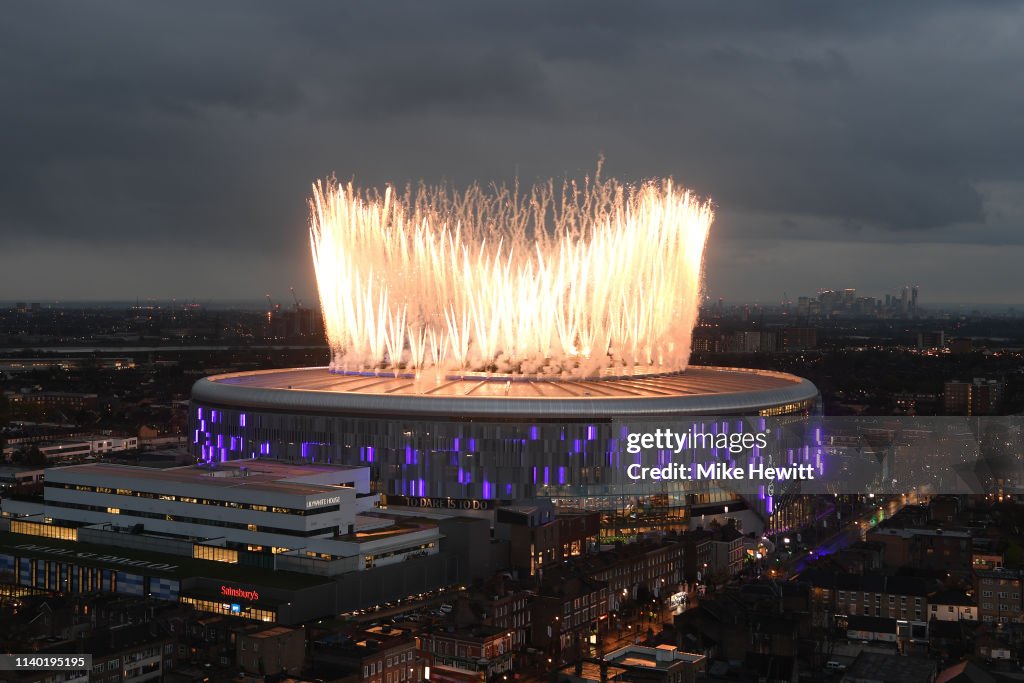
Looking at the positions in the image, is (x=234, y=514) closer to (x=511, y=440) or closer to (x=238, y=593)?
(x=238, y=593)

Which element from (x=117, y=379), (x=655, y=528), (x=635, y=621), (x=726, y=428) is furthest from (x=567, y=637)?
(x=117, y=379)

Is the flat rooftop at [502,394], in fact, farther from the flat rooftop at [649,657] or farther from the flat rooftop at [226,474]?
the flat rooftop at [649,657]

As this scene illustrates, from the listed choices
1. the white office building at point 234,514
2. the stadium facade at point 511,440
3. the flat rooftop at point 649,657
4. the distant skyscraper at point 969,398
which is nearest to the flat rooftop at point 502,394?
the stadium facade at point 511,440

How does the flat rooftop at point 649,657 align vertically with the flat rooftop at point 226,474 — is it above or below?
below

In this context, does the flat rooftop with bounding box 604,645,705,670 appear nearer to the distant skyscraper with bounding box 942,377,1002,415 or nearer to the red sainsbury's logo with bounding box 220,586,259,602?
the red sainsbury's logo with bounding box 220,586,259,602

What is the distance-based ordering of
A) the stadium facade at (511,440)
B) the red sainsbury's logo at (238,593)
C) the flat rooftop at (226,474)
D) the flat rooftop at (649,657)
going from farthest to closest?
the stadium facade at (511,440), the flat rooftop at (226,474), the red sainsbury's logo at (238,593), the flat rooftop at (649,657)

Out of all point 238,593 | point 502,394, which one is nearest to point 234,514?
→ point 238,593
